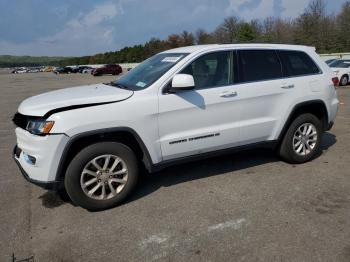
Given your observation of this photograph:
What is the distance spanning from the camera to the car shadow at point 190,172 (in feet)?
14.8

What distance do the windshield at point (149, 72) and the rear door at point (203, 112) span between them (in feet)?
0.81

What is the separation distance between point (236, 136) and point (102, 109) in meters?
1.84

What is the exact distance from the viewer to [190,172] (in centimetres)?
520

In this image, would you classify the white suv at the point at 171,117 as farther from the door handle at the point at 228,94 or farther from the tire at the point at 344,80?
the tire at the point at 344,80

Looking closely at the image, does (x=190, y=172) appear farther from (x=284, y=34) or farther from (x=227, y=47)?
(x=284, y=34)

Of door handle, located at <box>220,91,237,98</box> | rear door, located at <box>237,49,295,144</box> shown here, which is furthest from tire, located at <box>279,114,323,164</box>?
door handle, located at <box>220,91,237,98</box>

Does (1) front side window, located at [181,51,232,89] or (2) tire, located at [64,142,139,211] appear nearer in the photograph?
(2) tire, located at [64,142,139,211]

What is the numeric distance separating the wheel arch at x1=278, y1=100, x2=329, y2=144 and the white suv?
0.05ft

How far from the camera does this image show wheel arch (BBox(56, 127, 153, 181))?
3.81 meters

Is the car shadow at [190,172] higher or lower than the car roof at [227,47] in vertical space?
lower

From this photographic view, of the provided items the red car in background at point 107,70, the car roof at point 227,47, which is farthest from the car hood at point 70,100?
the red car in background at point 107,70

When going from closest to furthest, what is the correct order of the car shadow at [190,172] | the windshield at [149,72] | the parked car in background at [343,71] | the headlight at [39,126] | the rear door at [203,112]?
1. the headlight at [39,126]
2. the rear door at [203,112]
3. the windshield at [149,72]
4. the car shadow at [190,172]
5. the parked car in background at [343,71]

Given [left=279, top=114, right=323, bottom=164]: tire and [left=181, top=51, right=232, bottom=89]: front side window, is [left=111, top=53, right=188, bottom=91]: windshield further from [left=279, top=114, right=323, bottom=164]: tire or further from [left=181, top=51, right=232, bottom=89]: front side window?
[left=279, top=114, right=323, bottom=164]: tire

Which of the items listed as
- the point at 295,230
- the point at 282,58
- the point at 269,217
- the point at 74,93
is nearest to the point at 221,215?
the point at 269,217
